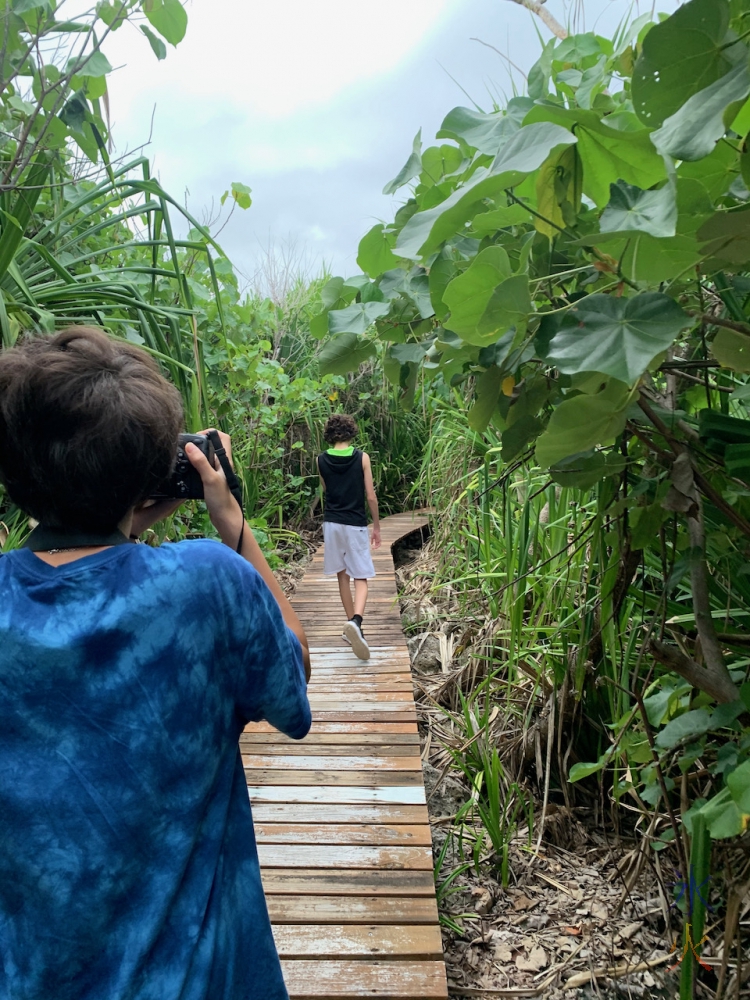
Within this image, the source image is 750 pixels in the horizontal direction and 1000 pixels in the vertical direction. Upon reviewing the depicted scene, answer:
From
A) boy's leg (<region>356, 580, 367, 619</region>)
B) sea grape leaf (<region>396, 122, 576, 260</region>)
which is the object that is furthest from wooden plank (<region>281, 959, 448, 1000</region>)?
boy's leg (<region>356, 580, 367, 619</region>)

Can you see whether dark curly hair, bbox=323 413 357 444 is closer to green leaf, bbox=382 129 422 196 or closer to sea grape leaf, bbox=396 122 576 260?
green leaf, bbox=382 129 422 196

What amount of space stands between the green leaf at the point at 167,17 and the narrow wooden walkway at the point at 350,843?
208 cm

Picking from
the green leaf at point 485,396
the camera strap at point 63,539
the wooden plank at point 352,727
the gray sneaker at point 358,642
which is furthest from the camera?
Result: the gray sneaker at point 358,642

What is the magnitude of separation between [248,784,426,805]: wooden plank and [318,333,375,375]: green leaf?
1.73 metres

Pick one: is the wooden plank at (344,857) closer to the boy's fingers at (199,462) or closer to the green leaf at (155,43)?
the boy's fingers at (199,462)

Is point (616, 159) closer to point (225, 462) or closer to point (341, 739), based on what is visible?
point (225, 462)

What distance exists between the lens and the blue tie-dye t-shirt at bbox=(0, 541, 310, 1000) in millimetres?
676

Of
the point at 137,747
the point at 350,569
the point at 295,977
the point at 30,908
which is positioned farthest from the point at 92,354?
the point at 350,569

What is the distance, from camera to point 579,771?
1.38 metres

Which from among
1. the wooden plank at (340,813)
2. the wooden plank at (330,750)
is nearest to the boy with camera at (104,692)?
the wooden plank at (340,813)

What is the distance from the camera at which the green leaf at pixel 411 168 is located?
87cm

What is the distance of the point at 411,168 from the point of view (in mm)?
885

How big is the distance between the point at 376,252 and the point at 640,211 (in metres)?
0.49

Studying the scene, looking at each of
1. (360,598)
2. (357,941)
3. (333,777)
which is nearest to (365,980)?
(357,941)
